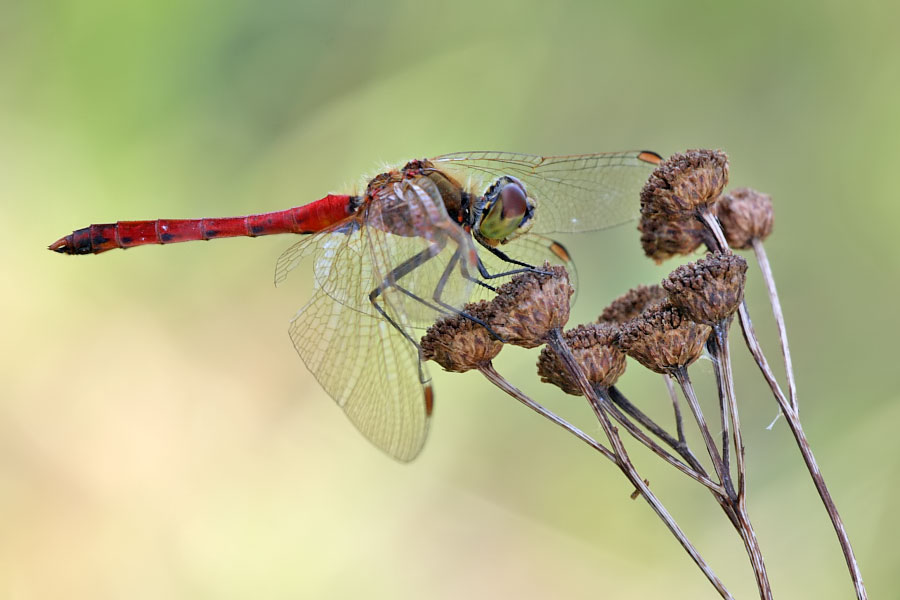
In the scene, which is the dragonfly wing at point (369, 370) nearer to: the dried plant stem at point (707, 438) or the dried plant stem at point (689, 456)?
the dried plant stem at point (689, 456)

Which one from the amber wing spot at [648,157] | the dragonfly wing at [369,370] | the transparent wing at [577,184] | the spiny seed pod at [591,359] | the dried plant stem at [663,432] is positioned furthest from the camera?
the transparent wing at [577,184]

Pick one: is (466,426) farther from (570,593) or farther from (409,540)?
(570,593)

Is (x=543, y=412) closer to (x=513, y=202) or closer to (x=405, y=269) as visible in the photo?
(x=405, y=269)

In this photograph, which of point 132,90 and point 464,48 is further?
point 464,48

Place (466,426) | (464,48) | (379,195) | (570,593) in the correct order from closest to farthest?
(379,195) → (570,593) → (466,426) → (464,48)

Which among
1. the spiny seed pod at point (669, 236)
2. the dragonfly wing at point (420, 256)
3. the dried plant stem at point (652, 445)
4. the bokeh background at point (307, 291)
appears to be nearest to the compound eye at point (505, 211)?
the dragonfly wing at point (420, 256)

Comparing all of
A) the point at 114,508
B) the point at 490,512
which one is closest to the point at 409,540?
the point at 490,512

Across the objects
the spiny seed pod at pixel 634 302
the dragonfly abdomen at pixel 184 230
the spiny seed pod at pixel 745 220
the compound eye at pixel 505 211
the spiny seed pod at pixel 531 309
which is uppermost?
the dragonfly abdomen at pixel 184 230

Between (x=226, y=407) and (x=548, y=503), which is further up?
(x=226, y=407)
